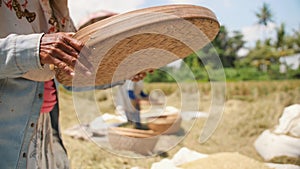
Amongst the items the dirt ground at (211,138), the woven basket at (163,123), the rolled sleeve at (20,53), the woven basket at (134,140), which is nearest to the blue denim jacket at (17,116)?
the rolled sleeve at (20,53)

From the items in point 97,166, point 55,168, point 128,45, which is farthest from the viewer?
point 97,166

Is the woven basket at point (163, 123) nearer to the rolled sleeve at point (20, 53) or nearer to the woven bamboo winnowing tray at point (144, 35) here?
the woven bamboo winnowing tray at point (144, 35)

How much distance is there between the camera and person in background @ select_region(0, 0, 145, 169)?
569mm

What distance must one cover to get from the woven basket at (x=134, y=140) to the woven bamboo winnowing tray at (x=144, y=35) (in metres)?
1.39

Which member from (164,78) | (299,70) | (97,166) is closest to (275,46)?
(299,70)

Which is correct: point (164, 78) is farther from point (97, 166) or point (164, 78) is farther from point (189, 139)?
point (97, 166)

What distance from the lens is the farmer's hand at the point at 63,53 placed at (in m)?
0.56

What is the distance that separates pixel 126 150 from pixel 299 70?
13800 mm

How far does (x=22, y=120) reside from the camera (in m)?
0.76

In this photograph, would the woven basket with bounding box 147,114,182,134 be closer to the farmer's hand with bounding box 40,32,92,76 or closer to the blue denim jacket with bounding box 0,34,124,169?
the blue denim jacket with bounding box 0,34,124,169

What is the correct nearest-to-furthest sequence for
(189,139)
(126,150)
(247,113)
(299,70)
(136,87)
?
1. (126,150)
2. (189,139)
3. (136,87)
4. (247,113)
5. (299,70)

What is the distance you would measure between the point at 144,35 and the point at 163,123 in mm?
2020

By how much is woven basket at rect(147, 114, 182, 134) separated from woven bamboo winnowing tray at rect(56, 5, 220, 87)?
1567 millimetres

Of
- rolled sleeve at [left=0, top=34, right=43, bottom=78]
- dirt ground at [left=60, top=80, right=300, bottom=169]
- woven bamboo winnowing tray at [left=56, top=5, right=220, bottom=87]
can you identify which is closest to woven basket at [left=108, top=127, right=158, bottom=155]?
dirt ground at [left=60, top=80, right=300, bottom=169]
